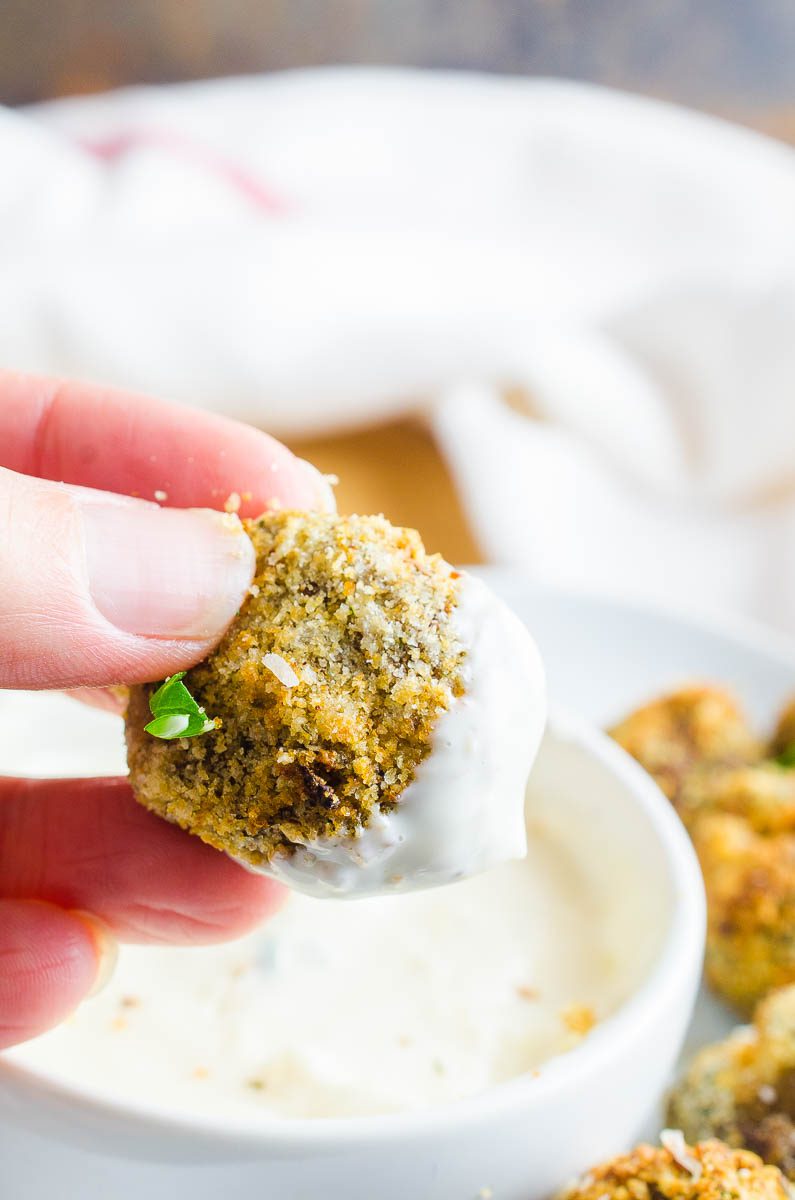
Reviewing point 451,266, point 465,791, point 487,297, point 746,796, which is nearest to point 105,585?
point 465,791

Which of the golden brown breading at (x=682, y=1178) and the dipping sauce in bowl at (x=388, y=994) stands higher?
the golden brown breading at (x=682, y=1178)

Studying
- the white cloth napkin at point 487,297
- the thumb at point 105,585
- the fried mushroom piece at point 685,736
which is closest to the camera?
the thumb at point 105,585

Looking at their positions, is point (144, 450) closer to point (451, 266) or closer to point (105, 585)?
point (105, 585)

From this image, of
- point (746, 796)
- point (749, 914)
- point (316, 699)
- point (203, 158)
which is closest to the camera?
point (316, 699)

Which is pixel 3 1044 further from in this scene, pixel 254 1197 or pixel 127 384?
pixel 127 384

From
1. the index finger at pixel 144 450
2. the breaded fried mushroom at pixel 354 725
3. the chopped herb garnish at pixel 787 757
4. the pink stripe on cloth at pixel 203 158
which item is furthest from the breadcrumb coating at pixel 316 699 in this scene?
the pink stripe on cloth at pixel 203 158

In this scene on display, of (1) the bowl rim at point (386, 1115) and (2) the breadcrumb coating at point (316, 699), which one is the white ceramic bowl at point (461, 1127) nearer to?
(1) the bowl rim at point (386, 1115)

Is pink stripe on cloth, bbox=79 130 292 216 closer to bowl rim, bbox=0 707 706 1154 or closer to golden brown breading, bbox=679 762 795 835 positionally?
golden brown breading, bbox=679 762 795 835
